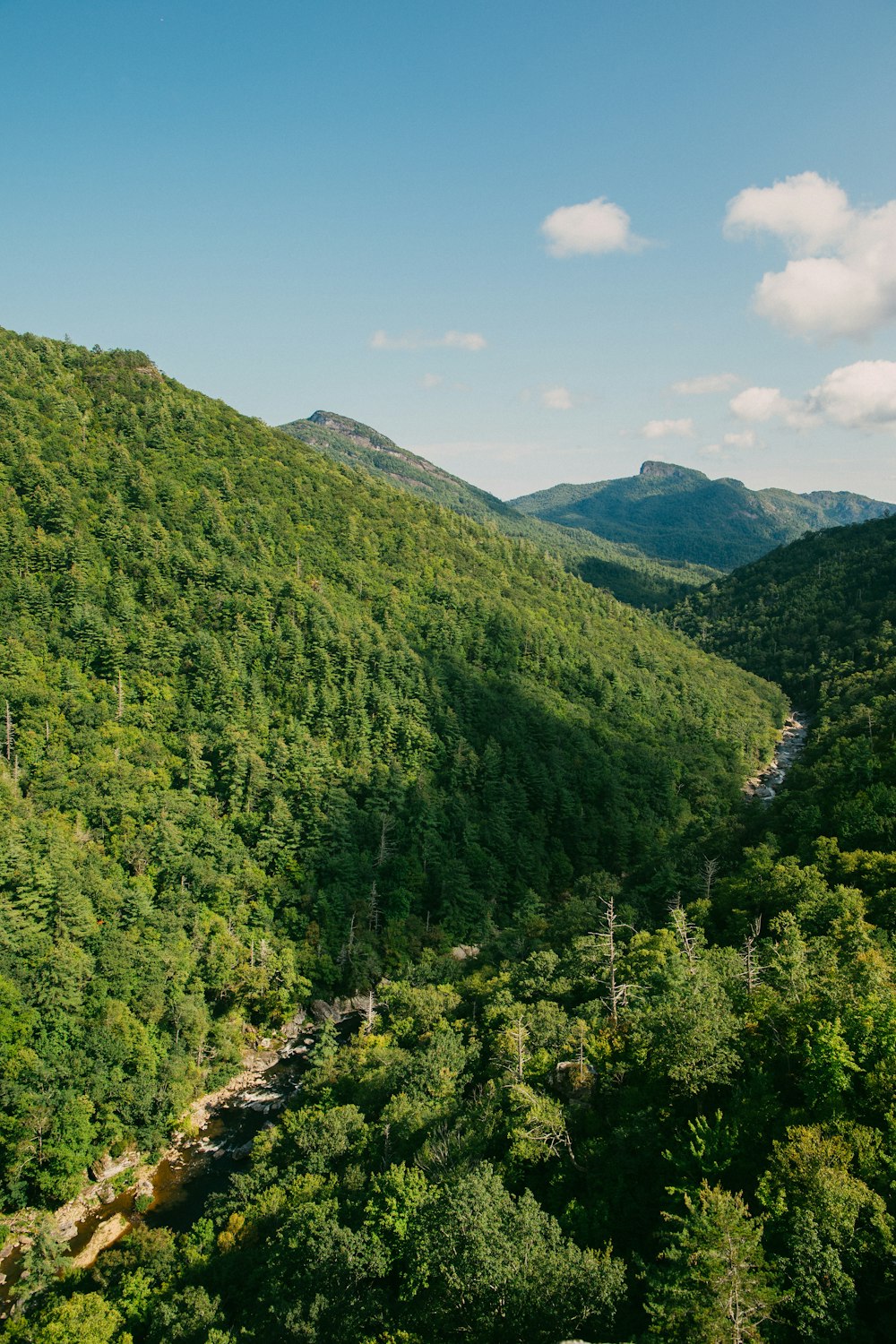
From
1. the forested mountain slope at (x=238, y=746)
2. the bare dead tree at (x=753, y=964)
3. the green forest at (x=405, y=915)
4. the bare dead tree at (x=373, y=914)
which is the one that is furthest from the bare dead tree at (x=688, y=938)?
the bare dead tree at (x=373, y=914)

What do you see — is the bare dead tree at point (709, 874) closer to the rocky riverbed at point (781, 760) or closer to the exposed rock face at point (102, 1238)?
the rocky riverbed at point (781, 760)

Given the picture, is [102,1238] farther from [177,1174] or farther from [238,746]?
[238,746]

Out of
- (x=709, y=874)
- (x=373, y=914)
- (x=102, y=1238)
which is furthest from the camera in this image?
(x=373, y=914)

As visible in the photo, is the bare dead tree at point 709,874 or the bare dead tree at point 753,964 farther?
the bare dead tree at point 709,874

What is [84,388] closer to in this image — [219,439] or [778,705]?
[219,439]

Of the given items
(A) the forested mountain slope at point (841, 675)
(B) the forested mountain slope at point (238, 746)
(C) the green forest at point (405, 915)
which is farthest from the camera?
(A) the forested mountain slope at point (841, 675)

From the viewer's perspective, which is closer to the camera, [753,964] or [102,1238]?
[753,964]

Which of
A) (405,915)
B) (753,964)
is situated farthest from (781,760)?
(753,964)
